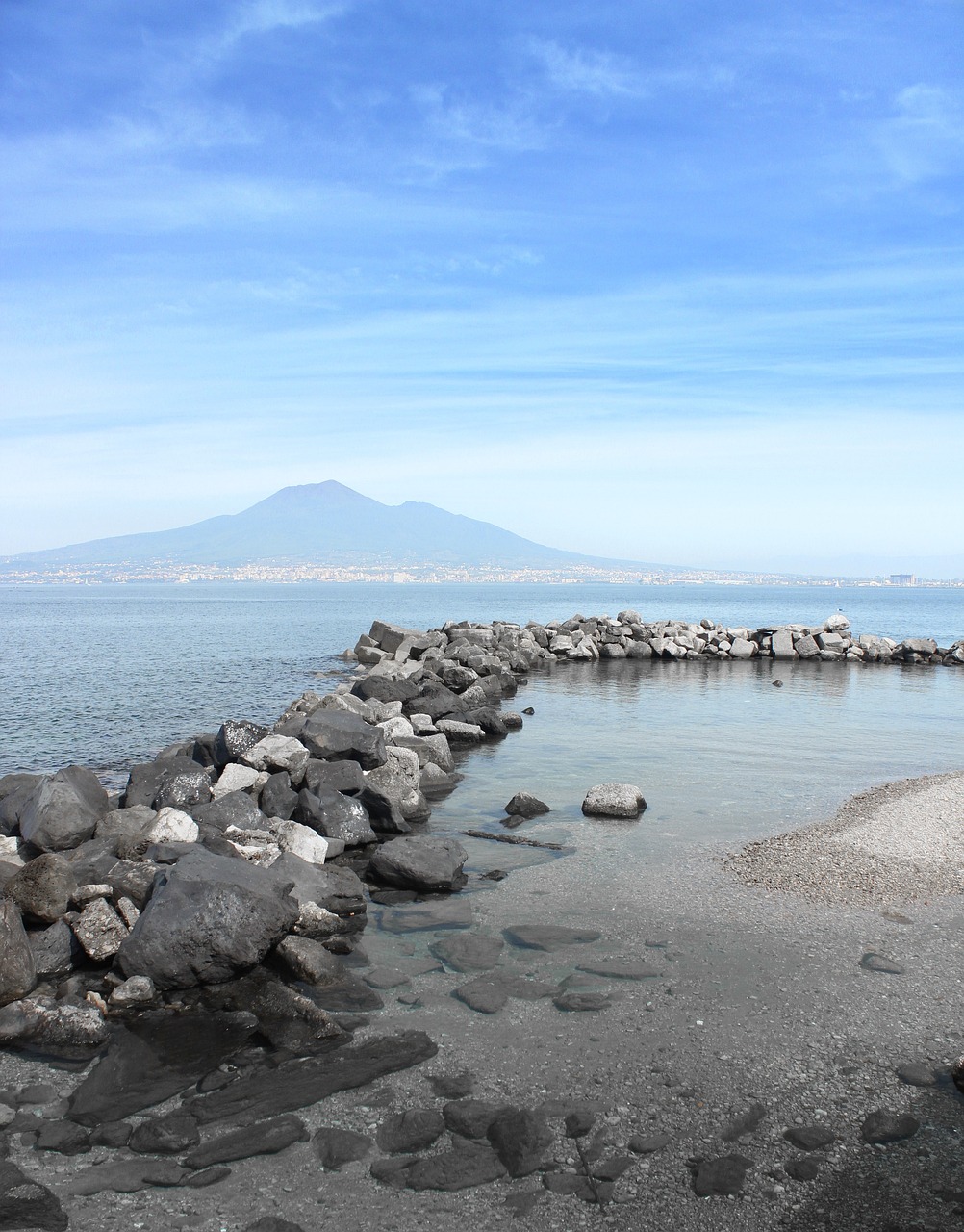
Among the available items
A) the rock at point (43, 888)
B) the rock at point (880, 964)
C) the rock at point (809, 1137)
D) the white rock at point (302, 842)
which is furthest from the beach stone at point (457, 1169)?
the white rock at point (302, 842)

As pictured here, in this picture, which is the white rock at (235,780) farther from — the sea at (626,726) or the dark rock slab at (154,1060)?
the dark rock slab at (154,1060)

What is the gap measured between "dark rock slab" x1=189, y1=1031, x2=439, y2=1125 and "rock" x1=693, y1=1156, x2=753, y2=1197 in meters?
2.39

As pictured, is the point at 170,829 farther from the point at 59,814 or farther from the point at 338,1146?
the point at 338,1146

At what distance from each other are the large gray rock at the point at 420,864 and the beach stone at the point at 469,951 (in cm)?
147

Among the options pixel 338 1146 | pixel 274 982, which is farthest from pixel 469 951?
pixel 338 1146

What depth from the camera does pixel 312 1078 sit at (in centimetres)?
704

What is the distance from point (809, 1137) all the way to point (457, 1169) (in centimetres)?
244

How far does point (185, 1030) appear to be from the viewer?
26.1 ft

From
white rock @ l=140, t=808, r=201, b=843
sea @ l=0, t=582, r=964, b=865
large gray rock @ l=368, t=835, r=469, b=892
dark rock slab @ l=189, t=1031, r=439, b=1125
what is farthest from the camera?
sea @ l=0, t=582, r=964, b=865

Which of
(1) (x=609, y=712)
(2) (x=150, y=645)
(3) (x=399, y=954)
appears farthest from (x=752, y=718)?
(2) (x=150, y=645)

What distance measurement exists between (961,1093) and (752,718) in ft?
63.3

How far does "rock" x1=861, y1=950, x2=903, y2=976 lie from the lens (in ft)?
28.9

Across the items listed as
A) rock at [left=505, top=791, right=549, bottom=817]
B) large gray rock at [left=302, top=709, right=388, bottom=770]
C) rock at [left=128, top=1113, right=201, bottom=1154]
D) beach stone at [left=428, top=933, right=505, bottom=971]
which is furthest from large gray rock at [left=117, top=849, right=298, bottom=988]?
large gray rock at [left=302, top=709, right=388, bottom=770]

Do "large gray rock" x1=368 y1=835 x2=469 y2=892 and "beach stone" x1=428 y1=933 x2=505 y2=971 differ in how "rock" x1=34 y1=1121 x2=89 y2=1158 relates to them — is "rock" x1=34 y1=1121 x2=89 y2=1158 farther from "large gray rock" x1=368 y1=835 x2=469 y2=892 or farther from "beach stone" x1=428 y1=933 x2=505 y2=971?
"large gray rock" x1=368 y1=835 x2=469 y2=892
